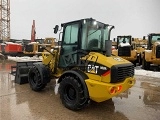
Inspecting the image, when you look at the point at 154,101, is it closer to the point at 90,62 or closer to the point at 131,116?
the point at 131,116

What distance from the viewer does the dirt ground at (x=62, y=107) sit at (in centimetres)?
346

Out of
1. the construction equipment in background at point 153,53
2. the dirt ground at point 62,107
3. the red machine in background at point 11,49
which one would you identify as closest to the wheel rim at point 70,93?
the dirt ground at point 62,107

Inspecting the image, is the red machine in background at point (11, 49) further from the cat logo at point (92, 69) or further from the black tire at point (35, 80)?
the cat logo at point (92, 69)

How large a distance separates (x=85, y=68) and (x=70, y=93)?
2.35 ft

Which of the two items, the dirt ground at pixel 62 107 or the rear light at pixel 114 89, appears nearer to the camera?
the rear light at pixel 114 89

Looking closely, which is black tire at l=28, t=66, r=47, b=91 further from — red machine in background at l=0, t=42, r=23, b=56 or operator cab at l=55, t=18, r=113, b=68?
red machine in background at l=0, t=42, r=23, b=56

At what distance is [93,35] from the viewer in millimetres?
4156

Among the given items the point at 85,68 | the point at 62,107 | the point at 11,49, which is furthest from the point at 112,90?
the point at 11,49

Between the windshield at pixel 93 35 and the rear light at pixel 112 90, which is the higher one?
the windshield at pixel 93 35

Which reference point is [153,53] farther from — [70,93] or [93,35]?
[70,93]

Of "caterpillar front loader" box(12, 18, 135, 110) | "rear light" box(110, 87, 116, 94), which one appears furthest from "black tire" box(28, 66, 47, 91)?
"rear light" box(110, 87, 116, 94)

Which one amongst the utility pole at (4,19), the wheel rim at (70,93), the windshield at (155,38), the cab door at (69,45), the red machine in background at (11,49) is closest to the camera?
the wheel rim at (70,93)

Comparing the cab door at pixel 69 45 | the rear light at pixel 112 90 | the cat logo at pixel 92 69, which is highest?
the cab door at pixel 69 45

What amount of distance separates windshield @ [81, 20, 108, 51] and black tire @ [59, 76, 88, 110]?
2.91ft
